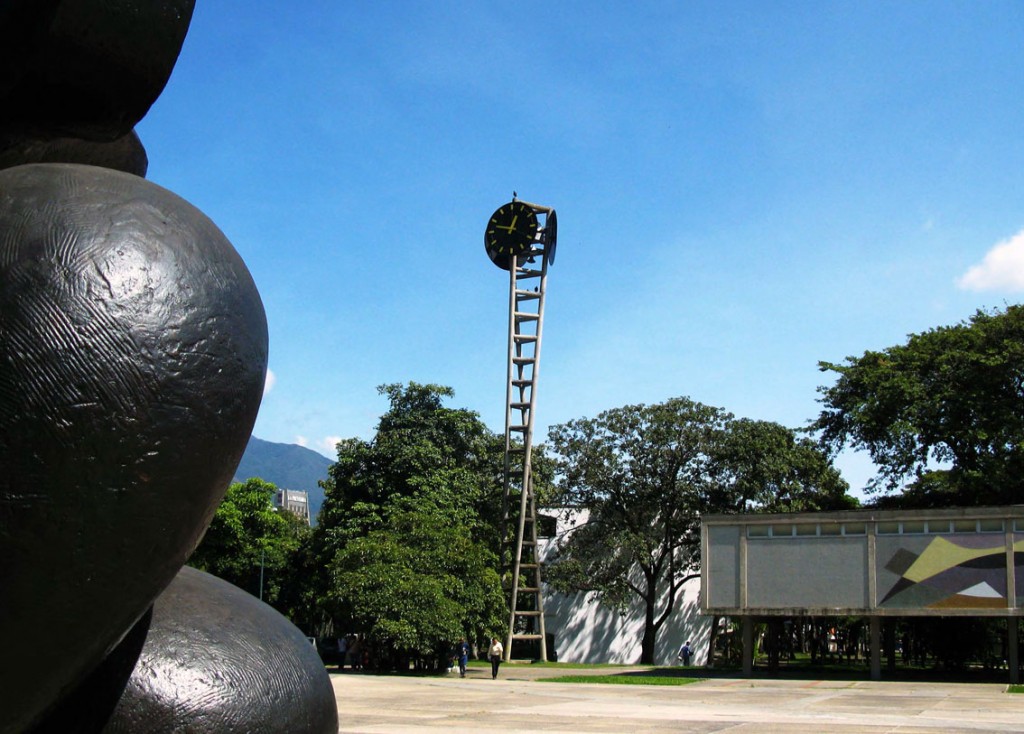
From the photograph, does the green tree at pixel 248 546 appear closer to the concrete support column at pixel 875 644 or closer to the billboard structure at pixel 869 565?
the billboard structure at pixel 869 565

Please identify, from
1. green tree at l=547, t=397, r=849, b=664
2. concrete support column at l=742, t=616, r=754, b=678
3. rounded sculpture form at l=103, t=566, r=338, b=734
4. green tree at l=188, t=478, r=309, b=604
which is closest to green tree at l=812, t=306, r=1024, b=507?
green tree at l=547, t=397, r=849, b=664

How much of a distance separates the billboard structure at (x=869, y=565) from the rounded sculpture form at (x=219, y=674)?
2554cm

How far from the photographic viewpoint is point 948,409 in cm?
3297

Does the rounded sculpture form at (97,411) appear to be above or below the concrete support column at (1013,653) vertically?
above

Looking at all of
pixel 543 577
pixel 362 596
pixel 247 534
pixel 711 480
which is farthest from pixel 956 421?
pixel 247 534

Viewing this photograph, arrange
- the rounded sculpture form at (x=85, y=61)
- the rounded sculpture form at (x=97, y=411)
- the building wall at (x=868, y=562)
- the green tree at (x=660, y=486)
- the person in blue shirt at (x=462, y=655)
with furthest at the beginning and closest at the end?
the green tree at (x=660, y=486)
the person in blue shirt at (x=462, y=655)
the building wall at (x=868, y=562)
the rounded sculpture form at (x=85, y=61)
the rounded sculpture form at (x=97, y=411)

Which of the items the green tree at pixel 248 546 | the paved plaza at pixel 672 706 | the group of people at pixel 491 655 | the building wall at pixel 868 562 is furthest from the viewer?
the green tree at pixel 248 546

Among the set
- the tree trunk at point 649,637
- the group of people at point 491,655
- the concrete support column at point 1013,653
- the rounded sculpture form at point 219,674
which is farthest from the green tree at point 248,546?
the rounded sculpture form at point 219,674

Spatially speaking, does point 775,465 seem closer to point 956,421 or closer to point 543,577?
point 956,421

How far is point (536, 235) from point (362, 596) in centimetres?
1650

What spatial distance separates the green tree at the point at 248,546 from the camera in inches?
1692

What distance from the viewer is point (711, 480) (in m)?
38.6

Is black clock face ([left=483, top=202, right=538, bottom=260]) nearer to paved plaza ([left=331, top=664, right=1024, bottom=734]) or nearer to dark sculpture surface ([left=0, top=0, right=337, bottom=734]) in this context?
paved plaza ([left=331, top=664, right=1024, bottom=734])

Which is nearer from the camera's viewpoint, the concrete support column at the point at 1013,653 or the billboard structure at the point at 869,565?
the billboard structure at the point at 869,565
